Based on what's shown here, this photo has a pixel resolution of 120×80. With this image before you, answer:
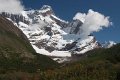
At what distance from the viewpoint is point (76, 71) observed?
199m

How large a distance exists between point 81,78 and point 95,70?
18.5 m

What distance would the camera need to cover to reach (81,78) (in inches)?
6732

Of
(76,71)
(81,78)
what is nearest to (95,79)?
(81,78)

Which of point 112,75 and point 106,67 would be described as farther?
point 106,67

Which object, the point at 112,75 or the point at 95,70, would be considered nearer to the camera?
the point at 112,75

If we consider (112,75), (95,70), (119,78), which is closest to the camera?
(119,78)

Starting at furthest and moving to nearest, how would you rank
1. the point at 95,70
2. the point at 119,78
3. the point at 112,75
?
the point at 95,70, the point at 112,75, the point at 119,78

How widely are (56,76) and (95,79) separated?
3680 centimetres

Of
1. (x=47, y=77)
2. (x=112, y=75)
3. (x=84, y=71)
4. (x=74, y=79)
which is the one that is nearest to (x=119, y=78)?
(x=112, y=75)

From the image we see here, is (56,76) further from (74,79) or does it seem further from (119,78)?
(119,78)

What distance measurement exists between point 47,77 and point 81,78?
3263cm

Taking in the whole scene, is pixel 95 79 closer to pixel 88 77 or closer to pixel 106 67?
pixel 88 77

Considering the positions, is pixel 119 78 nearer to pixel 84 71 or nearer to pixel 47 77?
pixel 84 71

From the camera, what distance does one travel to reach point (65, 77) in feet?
632
